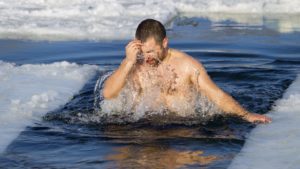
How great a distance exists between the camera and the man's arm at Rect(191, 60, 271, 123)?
618cm

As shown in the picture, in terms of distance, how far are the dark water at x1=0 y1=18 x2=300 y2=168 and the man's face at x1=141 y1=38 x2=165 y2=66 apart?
530mm

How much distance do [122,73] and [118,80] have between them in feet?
0.24

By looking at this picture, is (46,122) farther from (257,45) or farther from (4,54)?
(257,45)

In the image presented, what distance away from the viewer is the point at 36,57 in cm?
976

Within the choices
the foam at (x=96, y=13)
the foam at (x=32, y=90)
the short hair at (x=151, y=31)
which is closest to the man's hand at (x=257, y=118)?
the short hair at (x=151, y=31)

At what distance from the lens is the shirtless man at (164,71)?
6.06 meters

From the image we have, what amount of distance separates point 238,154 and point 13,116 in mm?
2201

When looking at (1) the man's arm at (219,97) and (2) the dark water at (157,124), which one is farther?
(1) the man's arm at (219,97)

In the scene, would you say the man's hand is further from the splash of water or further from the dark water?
the splash of water

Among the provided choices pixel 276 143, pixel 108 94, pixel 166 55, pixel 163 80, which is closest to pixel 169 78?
pixel 163 80

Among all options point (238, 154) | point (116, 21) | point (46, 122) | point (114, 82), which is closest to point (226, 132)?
point (238, 154)

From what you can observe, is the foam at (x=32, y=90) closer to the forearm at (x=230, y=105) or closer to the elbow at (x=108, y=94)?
the elbow at (x=108, y=94)

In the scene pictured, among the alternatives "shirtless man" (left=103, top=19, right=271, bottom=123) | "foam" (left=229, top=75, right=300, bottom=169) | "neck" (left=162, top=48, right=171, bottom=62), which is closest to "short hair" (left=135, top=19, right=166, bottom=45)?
"shirtless man" (left=103, top=19, right=271, bottom=123)

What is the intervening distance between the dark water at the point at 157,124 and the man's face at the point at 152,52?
1.74 feet
